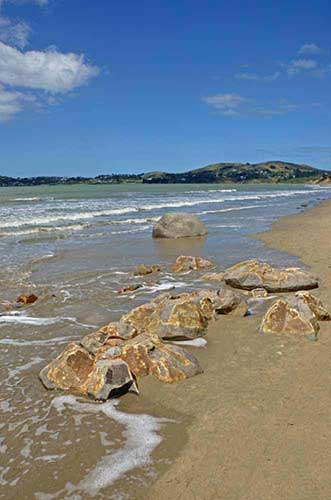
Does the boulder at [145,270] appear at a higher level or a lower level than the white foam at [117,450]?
higher

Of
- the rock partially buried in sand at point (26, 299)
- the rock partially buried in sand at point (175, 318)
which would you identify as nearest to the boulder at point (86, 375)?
the rock partially buried in sand at point (175, 318)

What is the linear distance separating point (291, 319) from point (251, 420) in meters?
2.51

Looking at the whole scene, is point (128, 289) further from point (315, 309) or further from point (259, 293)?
point (315, 309)

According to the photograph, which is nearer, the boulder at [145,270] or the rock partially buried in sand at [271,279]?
the rock partially buried in sand at [271,279]

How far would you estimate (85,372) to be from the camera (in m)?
5.11

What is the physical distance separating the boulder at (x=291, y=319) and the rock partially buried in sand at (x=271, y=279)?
2103 mm

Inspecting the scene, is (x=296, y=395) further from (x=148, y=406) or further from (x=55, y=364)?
(x=55, y=364)

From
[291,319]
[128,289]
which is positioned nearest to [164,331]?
[291,319]

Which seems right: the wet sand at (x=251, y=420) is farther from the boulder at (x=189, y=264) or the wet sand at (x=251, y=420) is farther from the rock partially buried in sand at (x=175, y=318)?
the boulder at (x=189, y=264)

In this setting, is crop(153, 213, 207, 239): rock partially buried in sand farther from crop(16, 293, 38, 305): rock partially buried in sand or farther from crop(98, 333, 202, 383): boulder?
crop(98, 333, 202, 383): boulder

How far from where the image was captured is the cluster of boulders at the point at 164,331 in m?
4.89

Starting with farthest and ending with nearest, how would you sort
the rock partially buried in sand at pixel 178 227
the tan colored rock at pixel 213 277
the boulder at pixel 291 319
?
the rock partially buried in sand at pixel 178 227
the tan colored rock at pixel 213 277
the boulder at pixel 291 319

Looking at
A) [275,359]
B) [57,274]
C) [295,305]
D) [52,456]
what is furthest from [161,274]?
[52,456]

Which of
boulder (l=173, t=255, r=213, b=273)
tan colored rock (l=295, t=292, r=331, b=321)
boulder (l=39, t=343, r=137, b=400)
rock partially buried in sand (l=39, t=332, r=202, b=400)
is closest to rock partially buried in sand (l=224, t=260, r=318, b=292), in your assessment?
tan colored rock (l=295, t=292, r=331, b=321)
